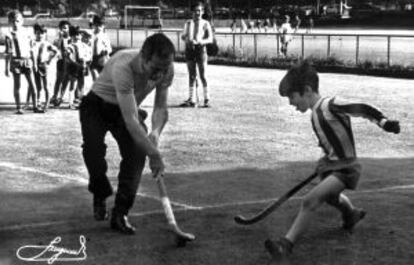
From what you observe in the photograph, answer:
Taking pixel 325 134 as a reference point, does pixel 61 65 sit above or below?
below

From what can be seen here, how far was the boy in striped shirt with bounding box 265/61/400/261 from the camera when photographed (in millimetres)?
5926

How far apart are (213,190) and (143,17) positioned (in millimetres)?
78268

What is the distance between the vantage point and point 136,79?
633 centimetres

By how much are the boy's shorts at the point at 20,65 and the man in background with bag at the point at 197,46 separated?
3320mm

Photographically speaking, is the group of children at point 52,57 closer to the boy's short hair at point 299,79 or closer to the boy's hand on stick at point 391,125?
the boy's short hair at point 299,79

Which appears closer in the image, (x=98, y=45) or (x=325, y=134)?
(x=325, y=134)

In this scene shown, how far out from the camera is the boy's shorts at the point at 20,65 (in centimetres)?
1474

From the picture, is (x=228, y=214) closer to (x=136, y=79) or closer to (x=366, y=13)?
(x=136, y=79)

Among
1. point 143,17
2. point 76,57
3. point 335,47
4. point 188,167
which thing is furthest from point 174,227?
point 143,17

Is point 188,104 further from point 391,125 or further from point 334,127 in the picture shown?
point 391,125

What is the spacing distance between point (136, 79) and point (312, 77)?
1310 millimetres

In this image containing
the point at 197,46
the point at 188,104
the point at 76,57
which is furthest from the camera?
the point at 188,104

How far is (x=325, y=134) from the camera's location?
615cm
